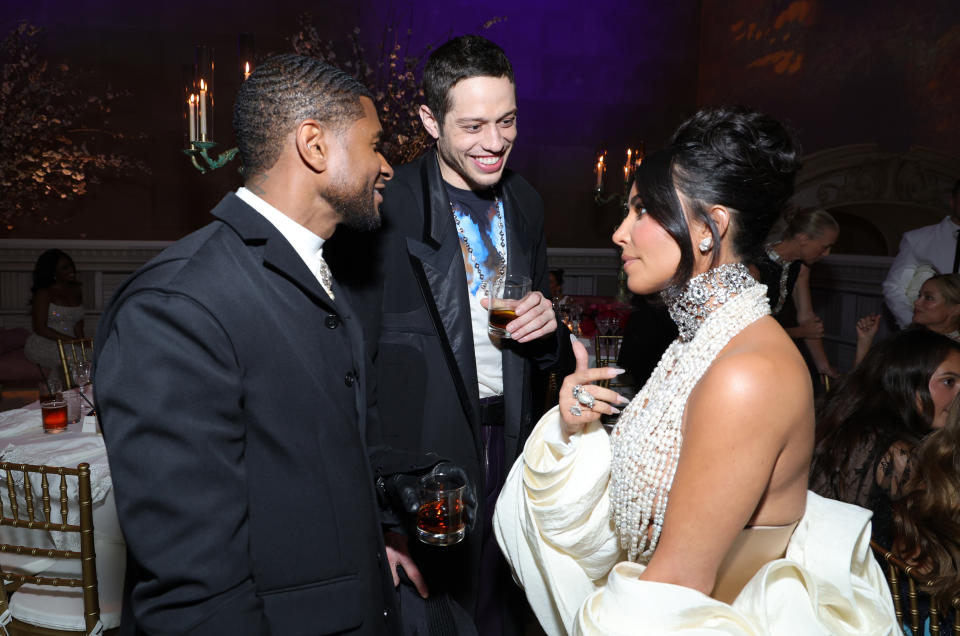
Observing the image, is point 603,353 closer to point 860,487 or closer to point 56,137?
point 860,487

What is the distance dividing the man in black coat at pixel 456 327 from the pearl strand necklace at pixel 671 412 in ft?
1.92

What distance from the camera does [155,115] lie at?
23.6 ft

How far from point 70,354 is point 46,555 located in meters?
3.03

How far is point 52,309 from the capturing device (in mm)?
5715

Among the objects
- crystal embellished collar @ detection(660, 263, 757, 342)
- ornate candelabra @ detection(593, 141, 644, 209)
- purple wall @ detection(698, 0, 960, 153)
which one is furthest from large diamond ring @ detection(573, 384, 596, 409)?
purple wall @ detection(698, 0, 960, 153)

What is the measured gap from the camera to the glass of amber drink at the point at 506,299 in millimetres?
1949

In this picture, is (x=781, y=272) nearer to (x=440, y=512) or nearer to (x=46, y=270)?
(x=440, y=512)

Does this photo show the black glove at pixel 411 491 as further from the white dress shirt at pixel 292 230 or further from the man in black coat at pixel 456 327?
the white dress shirt at pixel 292 230

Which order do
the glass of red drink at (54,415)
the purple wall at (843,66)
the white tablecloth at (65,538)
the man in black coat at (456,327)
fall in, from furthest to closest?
the purple wall at (843,66) < the glass of red drink at (54,415) < the white tablecloth at (65,538) < the man in black coat at (456,327)

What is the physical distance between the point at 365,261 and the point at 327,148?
0.64m

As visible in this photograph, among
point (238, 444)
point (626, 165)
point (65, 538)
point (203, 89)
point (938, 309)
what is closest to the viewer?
point (238, 444)

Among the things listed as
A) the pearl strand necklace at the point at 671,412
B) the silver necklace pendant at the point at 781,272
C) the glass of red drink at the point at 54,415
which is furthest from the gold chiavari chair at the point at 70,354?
the silver necklace pendant at the point at 781,272

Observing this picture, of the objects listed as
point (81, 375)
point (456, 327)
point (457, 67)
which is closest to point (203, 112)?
point (81, 375)

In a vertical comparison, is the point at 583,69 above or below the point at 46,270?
above
